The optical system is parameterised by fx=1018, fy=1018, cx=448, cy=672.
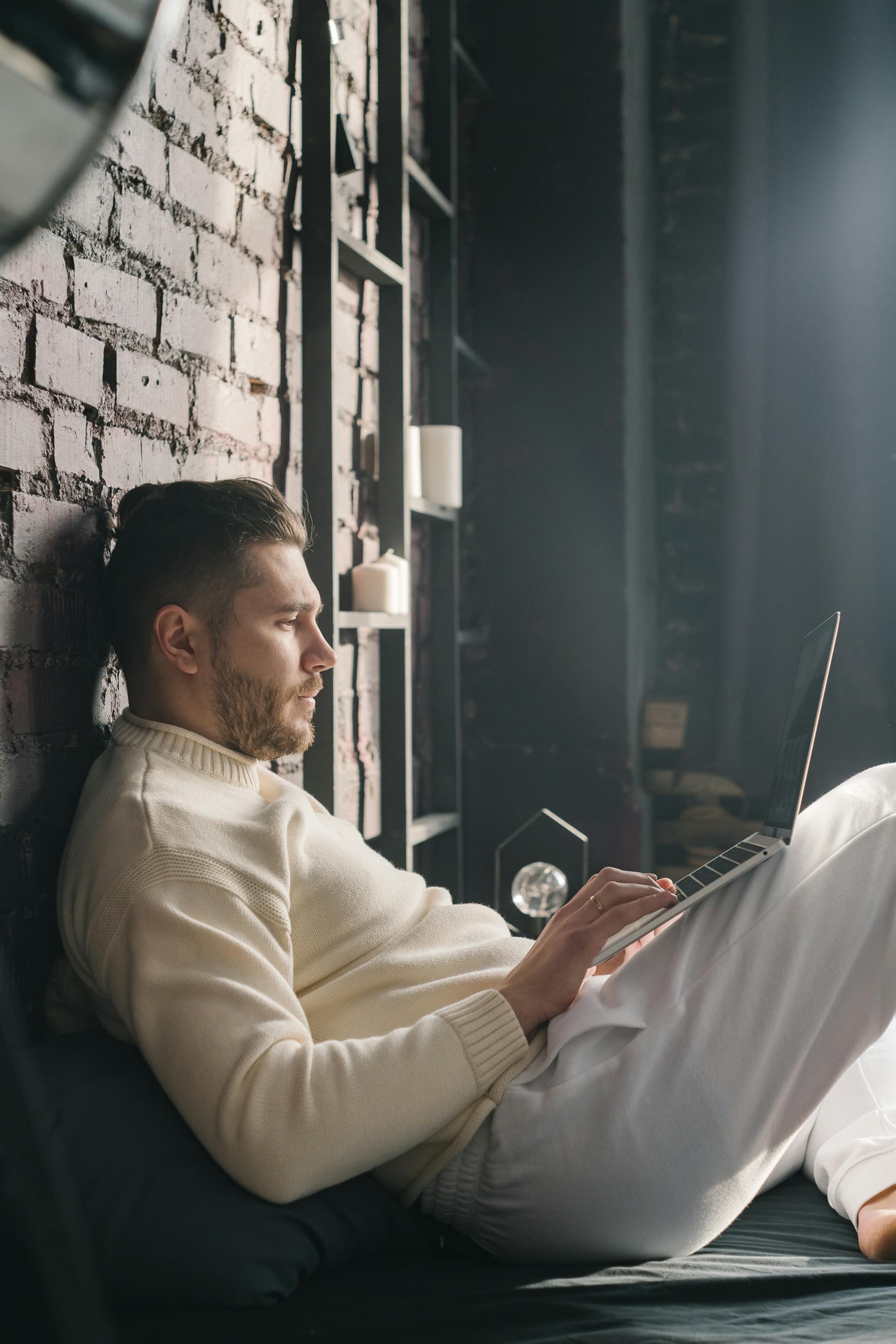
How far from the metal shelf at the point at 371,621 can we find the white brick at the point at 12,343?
30.9 inches

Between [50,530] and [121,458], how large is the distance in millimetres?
196

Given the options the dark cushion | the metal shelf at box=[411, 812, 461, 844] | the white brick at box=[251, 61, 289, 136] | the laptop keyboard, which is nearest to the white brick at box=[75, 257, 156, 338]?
the white brick at box=[251, 61, 289, 136]

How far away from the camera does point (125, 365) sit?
→ 135 cm

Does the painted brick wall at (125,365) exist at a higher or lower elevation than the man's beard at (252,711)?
higher

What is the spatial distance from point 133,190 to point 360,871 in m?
0.95

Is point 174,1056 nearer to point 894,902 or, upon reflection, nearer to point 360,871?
point 360,871

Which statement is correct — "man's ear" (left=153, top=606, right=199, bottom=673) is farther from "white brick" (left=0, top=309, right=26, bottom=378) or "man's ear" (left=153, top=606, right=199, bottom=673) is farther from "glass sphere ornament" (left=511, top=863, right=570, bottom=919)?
"glass sphere ornament" (left=511, top=863, right=570, bottom=919)

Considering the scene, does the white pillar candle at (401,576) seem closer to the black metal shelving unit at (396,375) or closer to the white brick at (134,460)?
the black metal shelving unit at (396,375)

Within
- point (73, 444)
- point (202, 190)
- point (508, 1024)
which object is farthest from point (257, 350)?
point (508, 1024)

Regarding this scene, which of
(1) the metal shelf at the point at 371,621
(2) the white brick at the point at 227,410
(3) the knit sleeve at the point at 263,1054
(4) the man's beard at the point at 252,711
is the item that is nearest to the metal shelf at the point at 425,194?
(2) the white brick at the point at 227,410

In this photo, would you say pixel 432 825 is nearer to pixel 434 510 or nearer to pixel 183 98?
pixel 434 510

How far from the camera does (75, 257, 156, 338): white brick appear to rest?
1.25 meters

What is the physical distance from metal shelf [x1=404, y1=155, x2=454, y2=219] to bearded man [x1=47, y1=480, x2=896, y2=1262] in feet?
5.43

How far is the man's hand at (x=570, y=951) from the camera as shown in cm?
106
